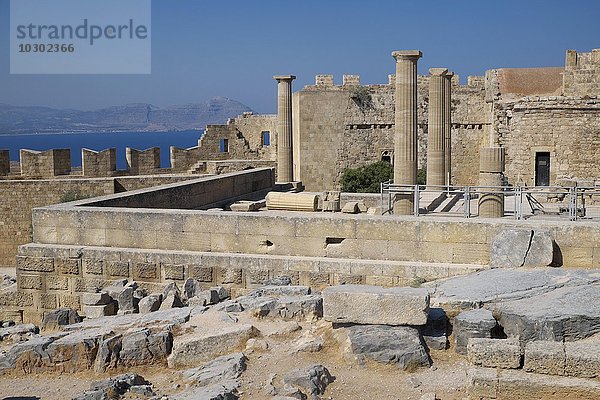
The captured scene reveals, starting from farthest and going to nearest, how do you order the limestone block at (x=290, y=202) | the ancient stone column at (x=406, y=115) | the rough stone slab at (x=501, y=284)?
the ancient stone column at (x=406, y=115)
the limestone block at (x=290, y=202)
the rough stone slab at (x=501, y=284)

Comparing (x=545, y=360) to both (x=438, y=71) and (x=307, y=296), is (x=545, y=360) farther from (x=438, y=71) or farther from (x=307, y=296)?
(x=438, y=71)

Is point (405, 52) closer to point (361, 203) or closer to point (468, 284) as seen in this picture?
point (361, 203)

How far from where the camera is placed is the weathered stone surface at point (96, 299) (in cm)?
906

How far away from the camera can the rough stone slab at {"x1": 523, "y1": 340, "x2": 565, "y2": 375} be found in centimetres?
592

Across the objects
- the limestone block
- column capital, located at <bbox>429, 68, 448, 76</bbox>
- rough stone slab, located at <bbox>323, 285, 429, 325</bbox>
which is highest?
column capital, located at <bbox>429, 68, 448, 76</bbox>

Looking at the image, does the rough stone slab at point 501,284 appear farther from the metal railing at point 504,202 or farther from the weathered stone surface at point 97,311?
the weathered stone surface at point 97,311

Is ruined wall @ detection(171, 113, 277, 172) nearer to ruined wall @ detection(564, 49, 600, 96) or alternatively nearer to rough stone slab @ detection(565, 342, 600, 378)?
ruined wall @ detection(564, 49, 600, 96)

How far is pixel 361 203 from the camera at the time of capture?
1498 cm

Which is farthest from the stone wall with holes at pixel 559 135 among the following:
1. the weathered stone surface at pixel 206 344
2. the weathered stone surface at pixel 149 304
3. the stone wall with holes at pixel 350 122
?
the weathered stone surface at pixel 206 344

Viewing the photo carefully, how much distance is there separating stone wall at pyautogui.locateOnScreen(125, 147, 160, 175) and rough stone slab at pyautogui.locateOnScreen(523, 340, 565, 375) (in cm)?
2189

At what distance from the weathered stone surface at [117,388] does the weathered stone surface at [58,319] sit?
2.40m

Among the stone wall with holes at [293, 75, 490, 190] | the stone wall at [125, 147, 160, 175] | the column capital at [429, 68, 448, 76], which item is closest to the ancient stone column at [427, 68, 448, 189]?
the column capital at [429, 68, 448, 76]

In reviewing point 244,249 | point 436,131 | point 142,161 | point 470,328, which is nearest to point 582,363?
point 470,328

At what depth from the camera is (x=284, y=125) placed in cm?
2216
